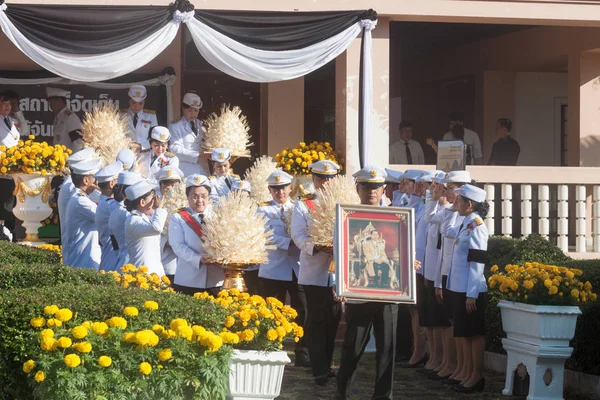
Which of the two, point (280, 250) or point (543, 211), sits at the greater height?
point (543, 211)

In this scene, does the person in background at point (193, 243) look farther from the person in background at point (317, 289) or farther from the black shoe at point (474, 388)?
the black shoe at point (474, 388)

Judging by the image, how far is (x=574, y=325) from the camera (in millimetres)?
8969

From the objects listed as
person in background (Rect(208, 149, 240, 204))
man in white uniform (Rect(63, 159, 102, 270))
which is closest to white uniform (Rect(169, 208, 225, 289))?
man in white uniform (Rect(63, 159, 102, 270))

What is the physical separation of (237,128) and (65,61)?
81.9 inches

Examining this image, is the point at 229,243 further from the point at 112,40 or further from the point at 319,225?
the point at 112,40

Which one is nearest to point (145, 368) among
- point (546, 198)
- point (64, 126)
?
point (546, 198)

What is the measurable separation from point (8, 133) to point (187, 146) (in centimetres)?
220

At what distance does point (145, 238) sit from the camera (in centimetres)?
930

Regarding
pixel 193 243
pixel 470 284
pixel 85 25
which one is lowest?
pixel 470 284

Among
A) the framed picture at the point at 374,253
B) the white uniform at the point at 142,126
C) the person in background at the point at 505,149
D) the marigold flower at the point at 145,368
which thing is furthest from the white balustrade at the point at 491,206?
the marigold flower at the point at 145,368

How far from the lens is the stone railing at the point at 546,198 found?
13844 mm

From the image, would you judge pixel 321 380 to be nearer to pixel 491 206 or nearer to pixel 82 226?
pixel 82 226

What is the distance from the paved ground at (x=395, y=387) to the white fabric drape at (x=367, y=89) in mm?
3185

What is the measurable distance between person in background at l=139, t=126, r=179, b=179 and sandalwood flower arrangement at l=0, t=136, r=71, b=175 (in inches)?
38.9
